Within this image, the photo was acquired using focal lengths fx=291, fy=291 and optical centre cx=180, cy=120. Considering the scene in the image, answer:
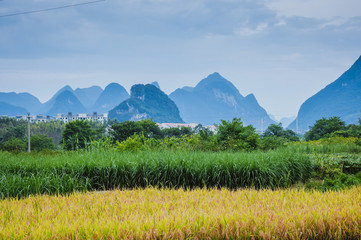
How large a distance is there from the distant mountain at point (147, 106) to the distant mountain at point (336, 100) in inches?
2404

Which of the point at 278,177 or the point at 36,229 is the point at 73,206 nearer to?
the point at 36,229

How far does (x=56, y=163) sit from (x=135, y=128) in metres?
33.7

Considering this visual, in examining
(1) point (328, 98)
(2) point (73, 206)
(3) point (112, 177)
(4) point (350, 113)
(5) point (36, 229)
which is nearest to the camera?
(5) point (36, 229)

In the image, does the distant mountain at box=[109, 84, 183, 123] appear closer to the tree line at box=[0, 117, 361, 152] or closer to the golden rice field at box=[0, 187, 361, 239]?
the tree line at box=[0, 117, 361, 152]

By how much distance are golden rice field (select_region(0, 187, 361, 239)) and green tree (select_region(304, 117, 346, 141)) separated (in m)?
28.4

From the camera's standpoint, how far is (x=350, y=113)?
12244 centimetres

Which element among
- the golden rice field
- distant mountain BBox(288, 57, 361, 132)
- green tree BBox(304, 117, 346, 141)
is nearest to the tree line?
green tree BBox(304, 117, 346, 141)

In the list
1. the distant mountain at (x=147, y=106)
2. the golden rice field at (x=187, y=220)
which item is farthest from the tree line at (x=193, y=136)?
the distant mountain at (x=147, y=106)

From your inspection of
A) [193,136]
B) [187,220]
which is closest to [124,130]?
[193,136]

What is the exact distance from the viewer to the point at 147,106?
151 metres

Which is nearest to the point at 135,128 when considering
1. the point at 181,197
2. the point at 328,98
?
the point at 181,197

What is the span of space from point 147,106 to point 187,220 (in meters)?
150

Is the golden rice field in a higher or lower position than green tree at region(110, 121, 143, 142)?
lower

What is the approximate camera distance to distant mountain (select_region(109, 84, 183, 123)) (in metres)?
145
